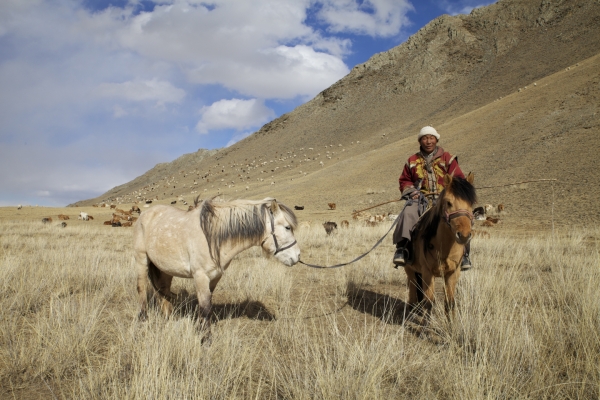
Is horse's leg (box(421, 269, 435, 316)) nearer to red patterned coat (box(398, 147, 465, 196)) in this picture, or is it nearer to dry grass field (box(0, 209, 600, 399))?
dry grass field (box(0, 209, 600, 399))

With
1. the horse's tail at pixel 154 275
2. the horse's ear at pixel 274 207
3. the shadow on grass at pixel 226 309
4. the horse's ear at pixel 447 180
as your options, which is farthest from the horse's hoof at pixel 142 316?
the horse's ear at pixel 447 180

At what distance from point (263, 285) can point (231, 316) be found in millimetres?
1217

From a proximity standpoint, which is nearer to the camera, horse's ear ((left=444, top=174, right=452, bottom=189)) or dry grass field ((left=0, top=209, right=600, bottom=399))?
dry grass field ((left=0, top=209, right=600, bottom=399))

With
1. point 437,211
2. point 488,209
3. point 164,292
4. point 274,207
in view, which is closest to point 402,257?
point 437,211

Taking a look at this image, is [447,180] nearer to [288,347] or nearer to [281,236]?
[281,236]

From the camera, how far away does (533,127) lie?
2461 cm

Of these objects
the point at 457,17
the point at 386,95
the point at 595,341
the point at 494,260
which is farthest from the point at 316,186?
the point at 457,17

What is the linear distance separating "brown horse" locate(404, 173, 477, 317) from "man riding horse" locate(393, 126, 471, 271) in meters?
0.16

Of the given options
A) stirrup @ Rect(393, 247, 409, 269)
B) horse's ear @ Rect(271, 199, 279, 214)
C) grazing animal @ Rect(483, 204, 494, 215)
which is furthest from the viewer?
grazing animal @ Rect(483, 204, 494, 215)

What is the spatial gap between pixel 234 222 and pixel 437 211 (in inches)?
93.4

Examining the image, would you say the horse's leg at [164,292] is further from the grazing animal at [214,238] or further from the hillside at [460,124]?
the hillside at [460,124]

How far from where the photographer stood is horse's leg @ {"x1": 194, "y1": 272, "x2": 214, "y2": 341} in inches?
154

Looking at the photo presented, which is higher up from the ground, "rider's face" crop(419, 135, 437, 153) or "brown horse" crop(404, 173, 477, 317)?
"rider's face" crop(419, 135, 437, 153)

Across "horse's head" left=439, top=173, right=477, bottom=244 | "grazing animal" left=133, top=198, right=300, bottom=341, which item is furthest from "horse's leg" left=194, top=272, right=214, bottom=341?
"horse's head" left=439, top=173, right=477, bottom=244
